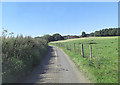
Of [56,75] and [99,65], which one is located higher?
[99,65]

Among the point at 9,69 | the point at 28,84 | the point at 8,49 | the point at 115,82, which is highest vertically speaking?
the point at 8,49

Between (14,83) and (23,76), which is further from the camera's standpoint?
(23,76)

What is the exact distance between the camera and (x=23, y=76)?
18.6ft

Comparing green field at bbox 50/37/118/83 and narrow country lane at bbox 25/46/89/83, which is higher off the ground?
green field at bbox 50/37/118/83

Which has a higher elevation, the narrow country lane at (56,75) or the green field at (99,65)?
the green field at (99,65)

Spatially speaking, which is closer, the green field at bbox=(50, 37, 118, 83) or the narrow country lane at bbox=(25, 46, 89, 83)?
the green field at bbox=(50, 37, 118, 83)

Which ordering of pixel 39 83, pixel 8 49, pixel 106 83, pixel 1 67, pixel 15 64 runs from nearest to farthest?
pixel 106 83
pixel 1 67
pixel 39 83
pixel 15 64
pixel 8 49

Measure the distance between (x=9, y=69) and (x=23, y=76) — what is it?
1138 mm

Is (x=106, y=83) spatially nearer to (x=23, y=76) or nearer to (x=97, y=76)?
(x=97, y=76)

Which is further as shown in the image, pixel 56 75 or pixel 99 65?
pixel 99 65

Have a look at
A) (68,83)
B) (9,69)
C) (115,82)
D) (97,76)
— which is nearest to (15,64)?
(9,69)

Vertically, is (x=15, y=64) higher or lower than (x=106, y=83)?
higher

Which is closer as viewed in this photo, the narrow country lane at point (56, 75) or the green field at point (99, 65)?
the green field at point (99, 65)

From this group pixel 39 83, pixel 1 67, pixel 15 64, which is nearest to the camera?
pixel 1 67
